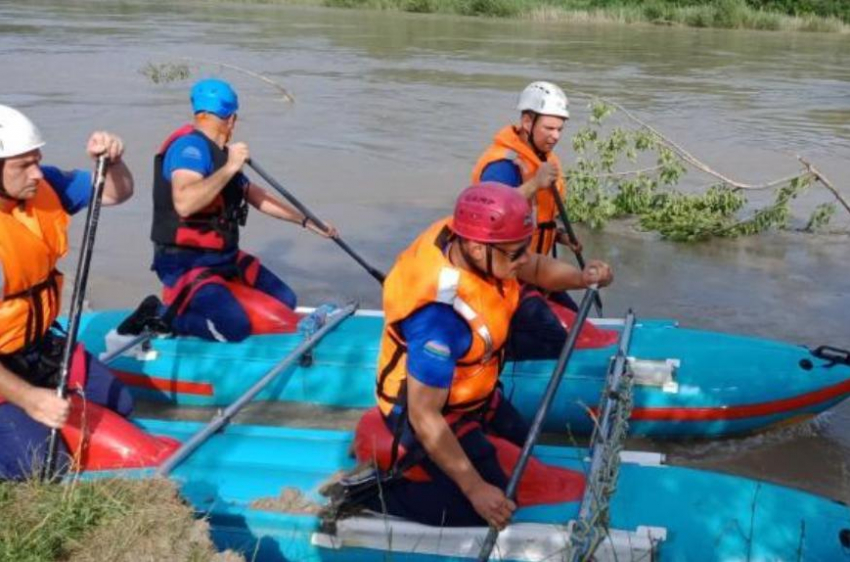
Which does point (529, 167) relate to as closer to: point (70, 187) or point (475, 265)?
point (475, 265)

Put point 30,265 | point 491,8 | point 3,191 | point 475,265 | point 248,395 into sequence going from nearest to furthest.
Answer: point 475,265 < point 3,191 < point 30,265 < point 248,395 < point 491,8

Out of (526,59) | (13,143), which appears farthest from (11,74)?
(13,143)

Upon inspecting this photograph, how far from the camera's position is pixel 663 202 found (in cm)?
899

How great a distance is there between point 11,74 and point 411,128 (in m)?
8.48

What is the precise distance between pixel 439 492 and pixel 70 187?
6.55 feet

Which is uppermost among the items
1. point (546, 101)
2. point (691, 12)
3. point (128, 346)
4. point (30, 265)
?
point (546, 101)

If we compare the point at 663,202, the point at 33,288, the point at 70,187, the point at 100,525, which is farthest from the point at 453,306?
the point at 663,202

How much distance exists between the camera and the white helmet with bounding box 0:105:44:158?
11.5 ft

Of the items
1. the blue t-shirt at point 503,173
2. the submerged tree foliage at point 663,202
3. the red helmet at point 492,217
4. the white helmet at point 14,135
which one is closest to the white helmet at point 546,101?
the blue t-shirt at point 503,173

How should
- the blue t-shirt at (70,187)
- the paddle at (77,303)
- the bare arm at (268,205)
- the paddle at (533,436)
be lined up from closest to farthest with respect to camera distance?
the paddle at (533,436) → the paddle at (77,303) → the blue t-shirt at (70,187) → the bare arm at (268,205)

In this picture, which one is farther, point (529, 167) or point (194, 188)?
point (529, 167)

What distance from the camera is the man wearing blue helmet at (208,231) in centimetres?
498

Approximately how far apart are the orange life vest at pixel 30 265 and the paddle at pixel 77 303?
168 millimetres

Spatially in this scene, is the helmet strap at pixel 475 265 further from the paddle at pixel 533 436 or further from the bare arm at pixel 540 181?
the bare arm at pixel 540 181
